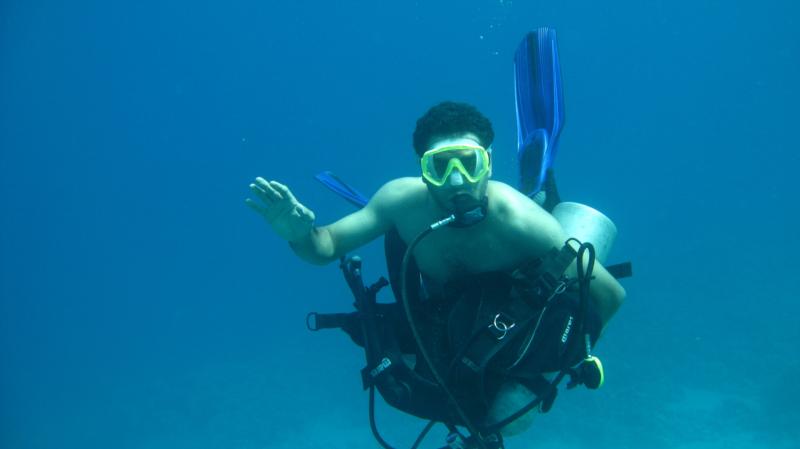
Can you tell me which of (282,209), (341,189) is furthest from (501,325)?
(341,189)

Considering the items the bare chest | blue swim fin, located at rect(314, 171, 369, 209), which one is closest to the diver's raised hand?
the bare chest

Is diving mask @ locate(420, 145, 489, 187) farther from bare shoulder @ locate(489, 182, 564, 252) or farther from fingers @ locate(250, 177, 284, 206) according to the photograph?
fingers @ locate(250, 177, 284, 206)

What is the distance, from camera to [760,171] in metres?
44.2

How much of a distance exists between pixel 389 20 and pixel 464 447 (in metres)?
71.5

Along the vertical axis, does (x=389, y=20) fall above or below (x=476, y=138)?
above

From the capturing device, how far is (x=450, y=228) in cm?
306

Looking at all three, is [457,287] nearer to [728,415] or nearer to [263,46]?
[728,415]

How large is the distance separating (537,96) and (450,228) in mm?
2046

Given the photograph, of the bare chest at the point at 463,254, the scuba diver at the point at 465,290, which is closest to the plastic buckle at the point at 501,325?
the scuba diver at the point at 465,290

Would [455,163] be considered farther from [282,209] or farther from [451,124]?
[282,209]

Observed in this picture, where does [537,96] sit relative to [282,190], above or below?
above

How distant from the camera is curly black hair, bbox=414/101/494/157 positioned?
2.87 metres

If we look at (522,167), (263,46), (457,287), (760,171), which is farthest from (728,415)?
(263,46)

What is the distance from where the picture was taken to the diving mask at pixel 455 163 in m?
2.63
